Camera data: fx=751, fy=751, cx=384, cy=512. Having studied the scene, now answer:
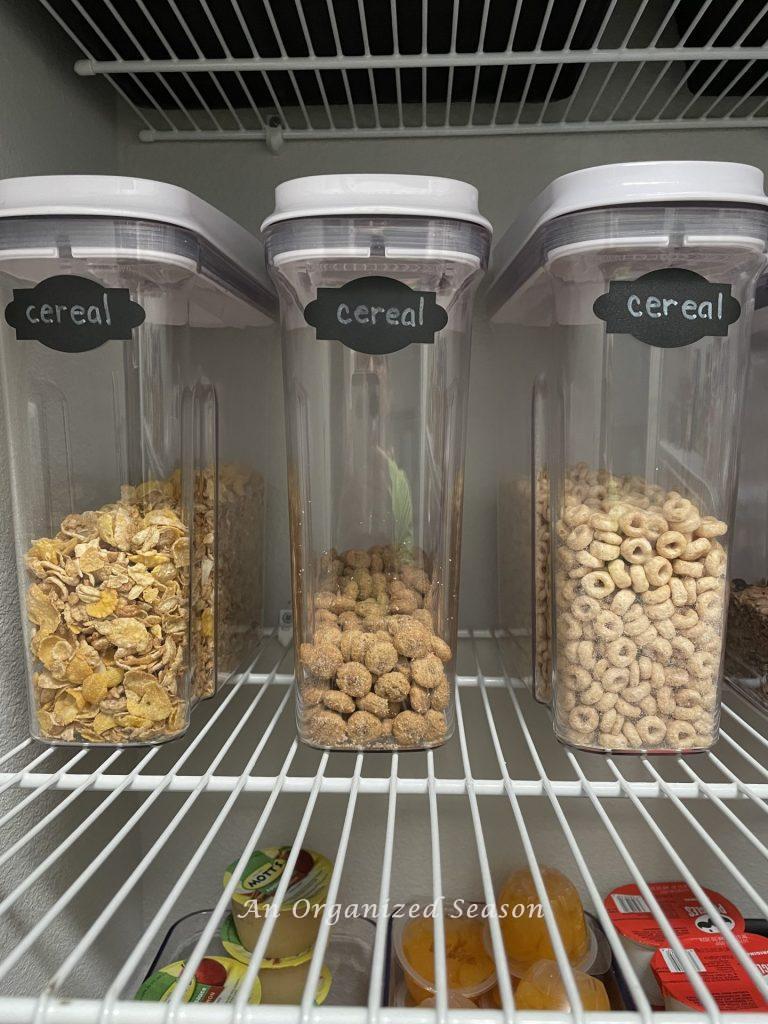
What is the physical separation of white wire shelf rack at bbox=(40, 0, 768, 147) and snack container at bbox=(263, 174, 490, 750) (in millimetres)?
284

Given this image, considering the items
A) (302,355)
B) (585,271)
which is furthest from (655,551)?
(302,355)

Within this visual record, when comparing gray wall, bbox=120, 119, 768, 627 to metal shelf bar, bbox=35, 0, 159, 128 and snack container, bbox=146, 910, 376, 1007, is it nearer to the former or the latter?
metal shelf bar, bbox=35, 0, 159, 128

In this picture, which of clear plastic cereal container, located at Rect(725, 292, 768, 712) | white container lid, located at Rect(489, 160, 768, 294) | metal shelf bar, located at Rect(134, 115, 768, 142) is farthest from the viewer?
metal shelf bar, located at Rect(134, 115, 768, 142)

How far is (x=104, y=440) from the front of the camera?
71 cm

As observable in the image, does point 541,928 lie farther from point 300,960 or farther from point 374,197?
point 374,197

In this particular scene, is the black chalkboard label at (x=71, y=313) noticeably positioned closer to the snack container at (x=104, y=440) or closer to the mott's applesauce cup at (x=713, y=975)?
the snack container at (x=104, y=440)

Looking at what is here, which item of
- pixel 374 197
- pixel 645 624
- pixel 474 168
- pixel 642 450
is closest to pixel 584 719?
pixel 645 624

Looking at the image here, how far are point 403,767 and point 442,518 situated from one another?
45cm

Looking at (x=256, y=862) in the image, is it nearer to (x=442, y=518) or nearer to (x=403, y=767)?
(x=403, y=767)

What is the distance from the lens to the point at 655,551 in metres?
0.68

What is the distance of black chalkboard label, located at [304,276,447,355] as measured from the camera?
676 millimetres

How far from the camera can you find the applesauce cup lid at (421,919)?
0.82m

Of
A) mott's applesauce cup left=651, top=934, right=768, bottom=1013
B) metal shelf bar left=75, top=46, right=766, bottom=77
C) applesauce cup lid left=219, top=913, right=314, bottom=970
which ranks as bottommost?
applesauce cup lid left=219, top=913, right=314, bottom=970

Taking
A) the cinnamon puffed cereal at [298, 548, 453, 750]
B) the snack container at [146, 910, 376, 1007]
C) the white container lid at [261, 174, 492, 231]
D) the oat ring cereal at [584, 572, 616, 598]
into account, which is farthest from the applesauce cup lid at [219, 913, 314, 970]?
the white container lid at [261, 174, 492, 231]
